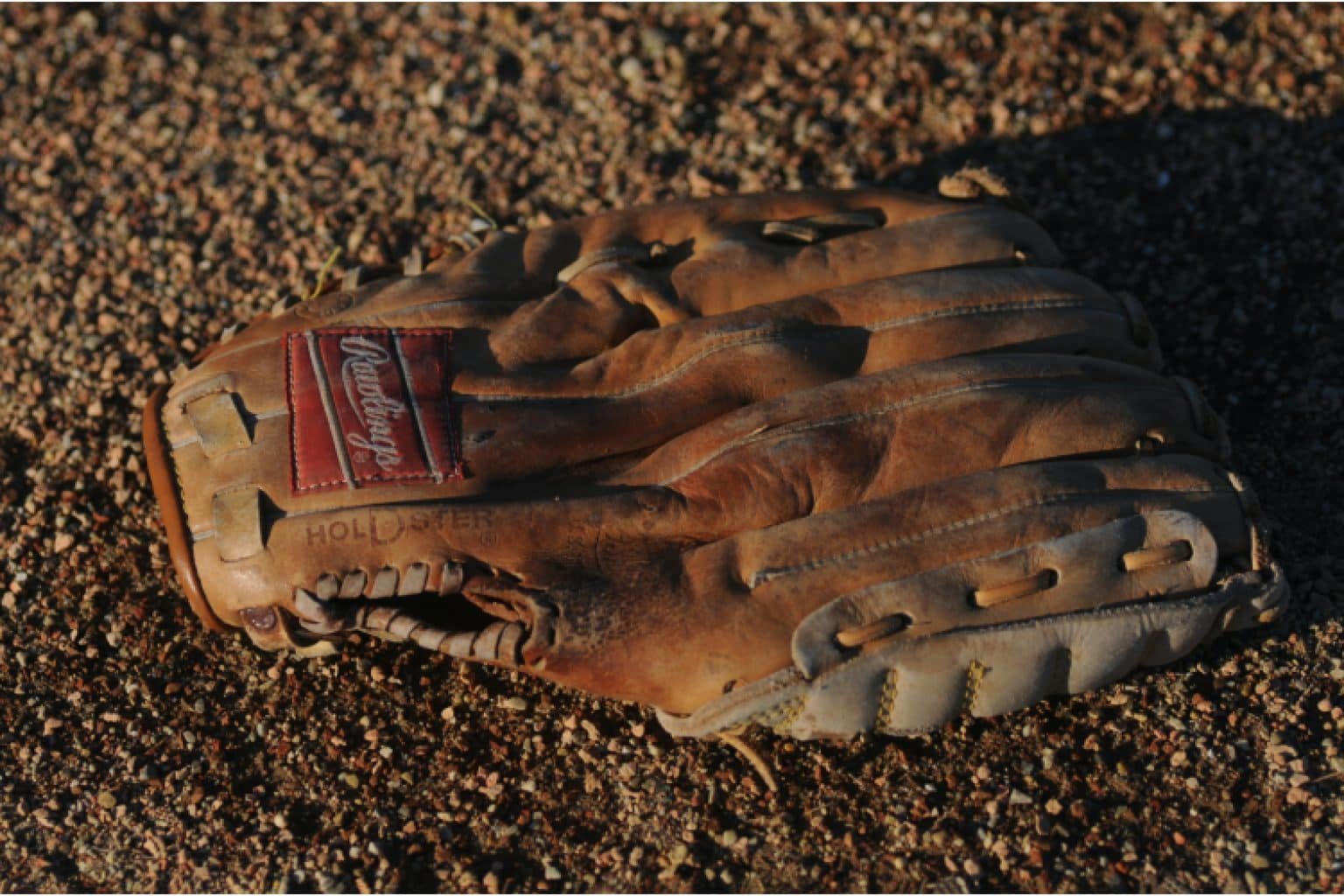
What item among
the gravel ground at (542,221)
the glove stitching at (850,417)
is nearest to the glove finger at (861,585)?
the glove stitching at (850,417)

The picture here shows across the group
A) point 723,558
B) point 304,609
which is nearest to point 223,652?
point 304,609

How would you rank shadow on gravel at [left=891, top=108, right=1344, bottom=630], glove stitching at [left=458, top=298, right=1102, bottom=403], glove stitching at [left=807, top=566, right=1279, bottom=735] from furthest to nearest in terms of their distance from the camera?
shadow on gravel at [left=891, top=108, right=1344, bottom=630] → glove stitching at [left=458, top=298, right=1102, bottom=403] → glove stitching at [left=807, top=566, right=1279, bottom=735]

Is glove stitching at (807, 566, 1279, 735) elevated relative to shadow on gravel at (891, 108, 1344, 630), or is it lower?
lower

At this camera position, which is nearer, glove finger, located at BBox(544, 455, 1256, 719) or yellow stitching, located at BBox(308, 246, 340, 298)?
glove finger, located at BBox(544, 455, 1256, 719)

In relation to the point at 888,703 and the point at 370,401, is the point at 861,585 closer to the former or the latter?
the point at 888,703

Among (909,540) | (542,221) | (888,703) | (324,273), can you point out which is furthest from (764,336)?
(324,273)

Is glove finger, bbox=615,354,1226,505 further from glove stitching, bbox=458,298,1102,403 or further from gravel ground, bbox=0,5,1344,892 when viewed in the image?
gravel ground, bbox=0,5,1344,892

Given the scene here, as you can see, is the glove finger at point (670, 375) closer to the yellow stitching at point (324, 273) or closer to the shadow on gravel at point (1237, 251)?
the yellow stitching at point (324, 273)

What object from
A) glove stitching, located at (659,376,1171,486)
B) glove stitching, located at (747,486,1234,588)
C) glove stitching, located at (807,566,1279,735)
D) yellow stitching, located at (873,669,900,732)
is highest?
glove stitching, located at (659,376,1171,486)

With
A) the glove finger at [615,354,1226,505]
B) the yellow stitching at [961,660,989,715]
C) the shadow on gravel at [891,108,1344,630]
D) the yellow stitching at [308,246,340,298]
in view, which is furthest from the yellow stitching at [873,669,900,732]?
the yellow stitching at [308,246,340,298]
